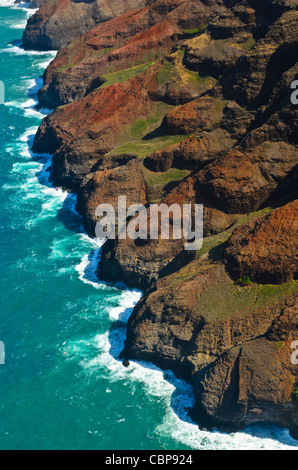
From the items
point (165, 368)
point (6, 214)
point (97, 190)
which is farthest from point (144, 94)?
point (165, 368)

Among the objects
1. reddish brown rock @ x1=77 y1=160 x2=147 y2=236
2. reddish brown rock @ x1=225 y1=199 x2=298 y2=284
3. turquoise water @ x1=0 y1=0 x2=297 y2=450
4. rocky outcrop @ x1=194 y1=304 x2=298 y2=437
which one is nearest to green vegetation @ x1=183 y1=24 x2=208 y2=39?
turquoise water @ x1=0 y1=0 x2=297 y2=450

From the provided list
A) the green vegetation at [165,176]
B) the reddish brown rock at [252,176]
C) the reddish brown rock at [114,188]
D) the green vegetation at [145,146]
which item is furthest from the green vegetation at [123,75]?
the reddish brown rock at [252,176]

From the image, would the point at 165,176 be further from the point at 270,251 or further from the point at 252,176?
the point at 270,251

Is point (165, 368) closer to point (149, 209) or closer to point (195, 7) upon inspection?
point (149, 209)

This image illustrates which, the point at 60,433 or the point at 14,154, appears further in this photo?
the point at 14,154

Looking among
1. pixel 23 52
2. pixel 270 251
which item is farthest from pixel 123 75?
pixel 270 251
